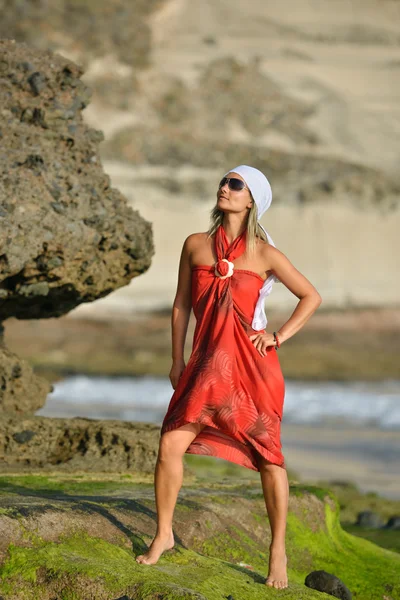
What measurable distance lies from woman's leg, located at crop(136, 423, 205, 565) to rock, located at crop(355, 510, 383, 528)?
351cm

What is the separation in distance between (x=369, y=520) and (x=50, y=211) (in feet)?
11.5

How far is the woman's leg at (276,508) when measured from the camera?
15.4ft

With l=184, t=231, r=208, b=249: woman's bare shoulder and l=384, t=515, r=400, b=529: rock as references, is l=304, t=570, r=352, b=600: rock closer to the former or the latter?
l=184, t=231, r=208, b=249: woman's bare shoulder

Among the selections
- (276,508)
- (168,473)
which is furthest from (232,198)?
(276,508)

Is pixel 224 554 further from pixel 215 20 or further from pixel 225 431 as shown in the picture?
pixel 215 20

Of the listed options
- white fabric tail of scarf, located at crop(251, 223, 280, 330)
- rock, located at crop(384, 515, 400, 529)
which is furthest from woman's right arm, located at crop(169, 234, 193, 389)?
rock, located at crop(384, 515, 400, 529)

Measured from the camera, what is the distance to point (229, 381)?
463cm

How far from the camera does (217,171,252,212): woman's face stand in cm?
481

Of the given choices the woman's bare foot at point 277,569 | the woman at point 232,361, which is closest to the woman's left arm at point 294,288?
the woman at point 232,361

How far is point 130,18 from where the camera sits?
→ 39281 mm

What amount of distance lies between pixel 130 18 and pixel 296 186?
10816mm

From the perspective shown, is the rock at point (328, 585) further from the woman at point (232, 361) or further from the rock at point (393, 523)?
the rock at point (393, 523)

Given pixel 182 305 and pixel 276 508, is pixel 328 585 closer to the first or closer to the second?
pixel 276 508

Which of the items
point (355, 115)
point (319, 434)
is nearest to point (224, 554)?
point (319, 434)
